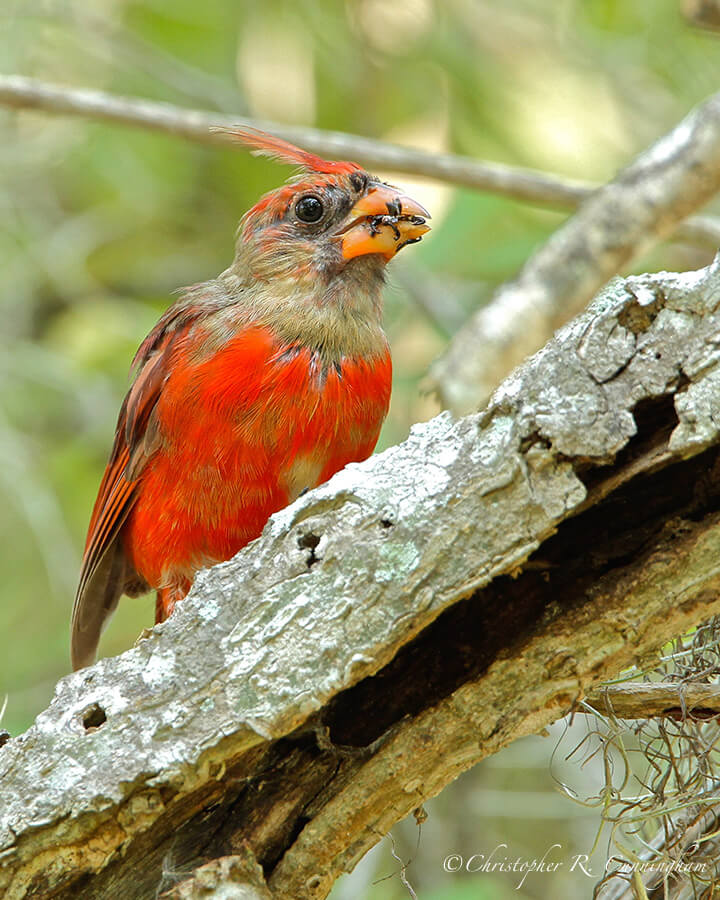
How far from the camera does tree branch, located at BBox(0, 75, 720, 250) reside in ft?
14.1

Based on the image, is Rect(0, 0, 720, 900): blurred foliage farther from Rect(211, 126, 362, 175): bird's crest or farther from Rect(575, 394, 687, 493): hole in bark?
Rect(575, 394, 687, 493): hole in bark

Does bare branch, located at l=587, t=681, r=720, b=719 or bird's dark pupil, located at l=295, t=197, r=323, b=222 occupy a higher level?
bird's dark pupil, located at l=295, t=197, r=323, b=222

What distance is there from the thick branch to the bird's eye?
1.94 feet

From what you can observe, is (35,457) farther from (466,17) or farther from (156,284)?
(466,17)

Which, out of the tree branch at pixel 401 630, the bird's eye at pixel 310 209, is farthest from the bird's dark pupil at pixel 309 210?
the tree branch at pixel 401 630

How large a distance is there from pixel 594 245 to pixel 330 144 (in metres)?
1.04

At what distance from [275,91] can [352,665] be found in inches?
208

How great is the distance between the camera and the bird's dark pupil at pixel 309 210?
383cm

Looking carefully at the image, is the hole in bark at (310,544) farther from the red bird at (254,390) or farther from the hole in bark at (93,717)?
the red bird at (254,390)

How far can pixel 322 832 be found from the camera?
2.31m

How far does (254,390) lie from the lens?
3.35 metres

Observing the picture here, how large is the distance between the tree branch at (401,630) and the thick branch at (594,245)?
1.58 meters

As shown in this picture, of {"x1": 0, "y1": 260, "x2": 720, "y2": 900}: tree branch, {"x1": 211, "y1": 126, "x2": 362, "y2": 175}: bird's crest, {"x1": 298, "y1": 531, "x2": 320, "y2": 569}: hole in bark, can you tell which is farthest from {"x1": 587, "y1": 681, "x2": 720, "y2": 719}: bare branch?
{"x1": 211, "y1": 126, "x2": 362, "y2": 175}: bird's crest

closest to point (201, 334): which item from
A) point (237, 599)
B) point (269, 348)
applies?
point (269, 348)
